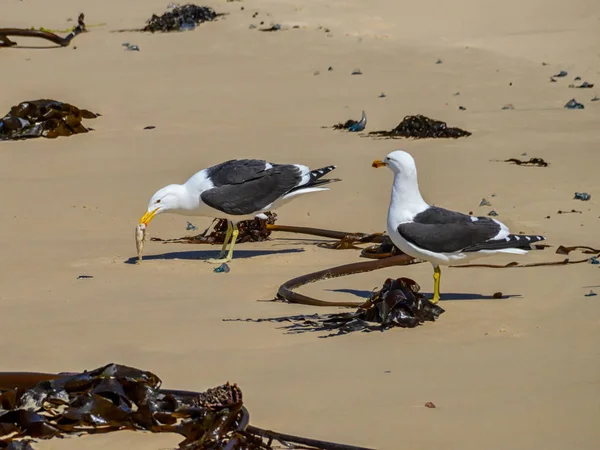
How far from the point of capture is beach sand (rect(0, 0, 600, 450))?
5.70 metres

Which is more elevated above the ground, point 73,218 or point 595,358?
point 595,358

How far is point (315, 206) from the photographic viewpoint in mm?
11609

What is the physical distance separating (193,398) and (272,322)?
1915mm

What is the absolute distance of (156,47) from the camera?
816 inches

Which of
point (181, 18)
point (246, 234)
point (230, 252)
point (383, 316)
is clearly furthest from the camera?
point (181, 18)

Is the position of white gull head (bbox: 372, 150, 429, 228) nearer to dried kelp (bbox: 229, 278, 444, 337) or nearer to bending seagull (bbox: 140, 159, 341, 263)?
dried kelp (bbox: 229, 278, 444, 337)

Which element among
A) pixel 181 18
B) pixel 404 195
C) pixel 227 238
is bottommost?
pixel 227 238

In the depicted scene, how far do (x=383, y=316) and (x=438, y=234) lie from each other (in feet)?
3.36

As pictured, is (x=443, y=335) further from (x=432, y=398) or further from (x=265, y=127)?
(x=265, y=127)

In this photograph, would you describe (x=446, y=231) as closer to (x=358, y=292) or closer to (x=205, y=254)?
(x=358, y=292)

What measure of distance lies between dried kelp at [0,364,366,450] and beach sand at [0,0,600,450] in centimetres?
13

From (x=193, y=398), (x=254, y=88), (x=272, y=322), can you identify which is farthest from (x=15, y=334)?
(x=254, y=88)

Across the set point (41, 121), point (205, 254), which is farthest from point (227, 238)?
point (41, 121)

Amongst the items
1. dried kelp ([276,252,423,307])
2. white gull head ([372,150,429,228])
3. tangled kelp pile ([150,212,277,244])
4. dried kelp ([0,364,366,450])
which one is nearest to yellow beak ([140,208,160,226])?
tangled kelp pile ([150,212,277,244])
